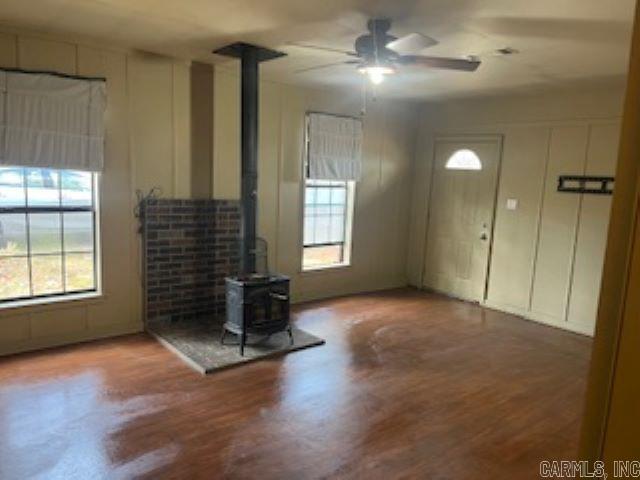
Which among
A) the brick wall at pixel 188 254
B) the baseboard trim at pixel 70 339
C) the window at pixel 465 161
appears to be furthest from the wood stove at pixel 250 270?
the window at pixel 465 161

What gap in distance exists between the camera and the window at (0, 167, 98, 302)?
152 inches

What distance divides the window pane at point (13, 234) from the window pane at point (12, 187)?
99 mm

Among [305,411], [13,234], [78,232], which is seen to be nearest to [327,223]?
[78,232]

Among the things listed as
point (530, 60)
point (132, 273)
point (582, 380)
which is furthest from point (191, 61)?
point (582, 380)

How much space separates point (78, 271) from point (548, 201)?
499 centimetres

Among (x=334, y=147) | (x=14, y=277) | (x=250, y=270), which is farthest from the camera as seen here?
(x=334, y=147)

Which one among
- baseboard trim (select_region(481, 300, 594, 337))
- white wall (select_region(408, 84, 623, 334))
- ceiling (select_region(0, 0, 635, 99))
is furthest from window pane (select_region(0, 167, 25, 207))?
baseboard trim (select_region(481, 300, 594, 337))

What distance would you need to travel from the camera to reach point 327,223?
20.0ft

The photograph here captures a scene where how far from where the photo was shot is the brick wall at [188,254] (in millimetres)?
4578

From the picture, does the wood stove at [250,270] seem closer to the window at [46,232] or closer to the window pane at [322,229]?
the window at [46,232]

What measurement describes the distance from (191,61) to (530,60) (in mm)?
3088

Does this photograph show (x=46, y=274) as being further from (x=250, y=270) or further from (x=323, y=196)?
(x=323, y=196)

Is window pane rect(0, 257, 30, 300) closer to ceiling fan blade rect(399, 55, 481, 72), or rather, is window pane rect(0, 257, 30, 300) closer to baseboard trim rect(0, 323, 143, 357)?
baseboard trim rect(0, 323, 143, 357)

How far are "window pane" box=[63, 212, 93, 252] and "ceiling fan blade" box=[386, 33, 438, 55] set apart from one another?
2993 millimetres
